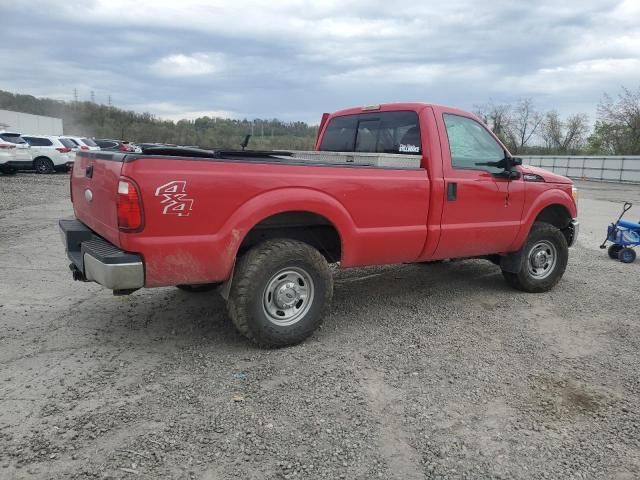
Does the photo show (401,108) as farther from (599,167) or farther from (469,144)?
(599,167)

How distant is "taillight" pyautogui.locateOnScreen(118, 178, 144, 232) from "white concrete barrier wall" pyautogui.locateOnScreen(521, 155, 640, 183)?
114 feet

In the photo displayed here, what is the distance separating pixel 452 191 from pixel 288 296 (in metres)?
1.98

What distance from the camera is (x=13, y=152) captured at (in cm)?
1994

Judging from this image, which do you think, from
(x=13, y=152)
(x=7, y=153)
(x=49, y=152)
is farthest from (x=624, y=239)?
(x=49, y=152)

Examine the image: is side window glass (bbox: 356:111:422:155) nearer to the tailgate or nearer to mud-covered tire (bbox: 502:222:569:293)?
mud-covered tire (bbox: 502:222:569:293)

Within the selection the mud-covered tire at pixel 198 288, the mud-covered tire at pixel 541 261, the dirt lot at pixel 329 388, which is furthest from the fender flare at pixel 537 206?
→ the mud-covered tire at pixel 198 288

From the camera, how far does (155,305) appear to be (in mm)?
5113

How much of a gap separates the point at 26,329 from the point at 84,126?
282ft

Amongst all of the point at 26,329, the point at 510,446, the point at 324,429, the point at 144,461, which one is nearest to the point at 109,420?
the point at 144,461

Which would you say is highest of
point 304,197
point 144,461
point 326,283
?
point 304,197

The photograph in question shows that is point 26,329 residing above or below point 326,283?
below

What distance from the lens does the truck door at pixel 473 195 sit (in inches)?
195

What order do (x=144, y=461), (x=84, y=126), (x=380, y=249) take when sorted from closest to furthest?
(x=144, y=461)
(x=380, y=249)
(x=84, y=126)

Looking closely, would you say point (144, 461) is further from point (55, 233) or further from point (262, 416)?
point (55, 233)
